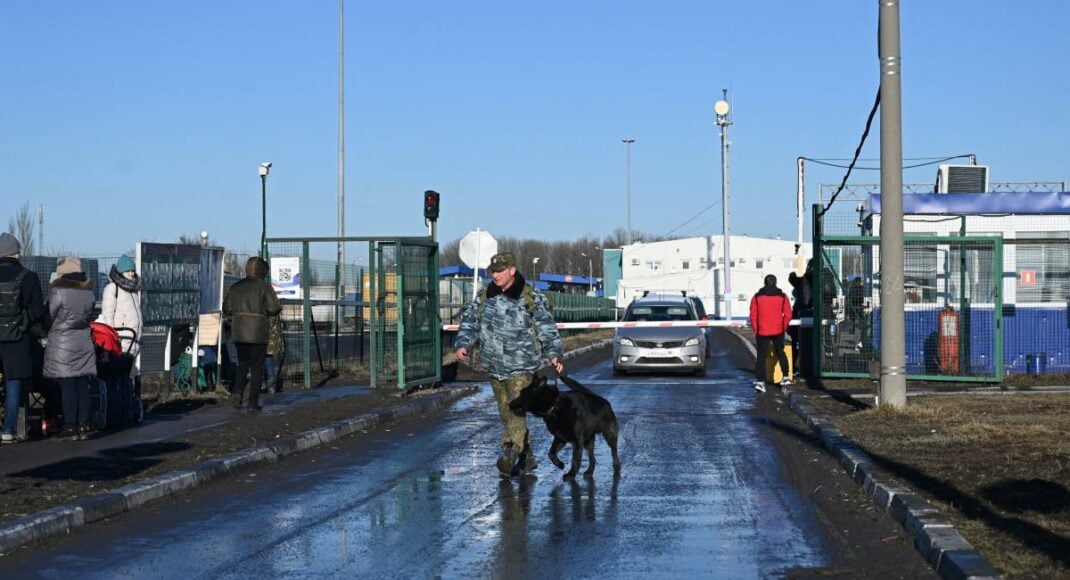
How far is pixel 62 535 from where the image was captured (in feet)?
26.5

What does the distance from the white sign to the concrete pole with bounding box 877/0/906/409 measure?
17401 mm

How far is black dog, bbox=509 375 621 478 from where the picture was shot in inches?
401

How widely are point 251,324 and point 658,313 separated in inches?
509

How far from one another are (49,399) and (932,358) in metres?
12.9

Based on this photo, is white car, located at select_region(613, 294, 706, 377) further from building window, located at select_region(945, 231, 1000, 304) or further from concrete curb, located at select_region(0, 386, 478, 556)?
concrete curb, located at select_region(0, 386, 478, 556)

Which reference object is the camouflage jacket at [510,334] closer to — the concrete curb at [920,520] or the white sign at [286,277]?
the concrete curb at [920,520]

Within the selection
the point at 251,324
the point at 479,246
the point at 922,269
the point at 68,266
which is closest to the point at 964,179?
the point at 922,269

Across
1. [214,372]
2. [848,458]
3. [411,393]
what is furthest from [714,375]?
[848,458]

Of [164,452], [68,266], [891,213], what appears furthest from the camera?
[891,213]

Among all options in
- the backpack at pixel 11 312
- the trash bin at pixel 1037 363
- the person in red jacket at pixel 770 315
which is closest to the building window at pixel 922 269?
the person in red jacket at pixel 770 315

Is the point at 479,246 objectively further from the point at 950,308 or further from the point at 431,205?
the point at 950,308

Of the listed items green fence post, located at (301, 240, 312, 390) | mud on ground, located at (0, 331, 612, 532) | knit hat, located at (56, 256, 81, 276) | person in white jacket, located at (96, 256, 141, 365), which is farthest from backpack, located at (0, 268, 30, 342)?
green fence post, located at (301, 240, 312, 390)

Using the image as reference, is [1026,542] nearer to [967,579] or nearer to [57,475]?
[967,579]

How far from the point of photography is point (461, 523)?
8469 millimetres
